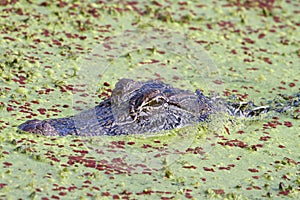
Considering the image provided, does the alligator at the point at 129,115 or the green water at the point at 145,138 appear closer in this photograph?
the green water at the point at 145,138

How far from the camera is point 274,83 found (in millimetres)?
7062

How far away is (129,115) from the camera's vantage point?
5.78 meters

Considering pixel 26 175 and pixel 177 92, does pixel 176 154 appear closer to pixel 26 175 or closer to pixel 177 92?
pixel 177 92

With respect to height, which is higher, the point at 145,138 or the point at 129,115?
the point at 129,115

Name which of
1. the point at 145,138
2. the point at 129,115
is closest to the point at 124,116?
the point at 129,115

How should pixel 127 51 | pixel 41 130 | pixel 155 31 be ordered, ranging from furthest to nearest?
1. pixel 155 31
2. pixel 127 51
3. pixel 41 130

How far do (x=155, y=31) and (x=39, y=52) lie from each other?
4.49 ft

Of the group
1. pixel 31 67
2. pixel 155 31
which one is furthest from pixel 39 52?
pixel 155 31

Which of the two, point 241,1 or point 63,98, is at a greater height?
point 241,1

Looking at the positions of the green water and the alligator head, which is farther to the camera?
the alligator head

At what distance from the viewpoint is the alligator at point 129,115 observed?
5.66 metres

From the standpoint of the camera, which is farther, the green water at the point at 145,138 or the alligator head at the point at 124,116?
the alligator head at the point at 124,116

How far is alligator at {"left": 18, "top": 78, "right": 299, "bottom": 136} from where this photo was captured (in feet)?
18.6

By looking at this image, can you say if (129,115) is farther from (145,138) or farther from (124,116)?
(145,138)
